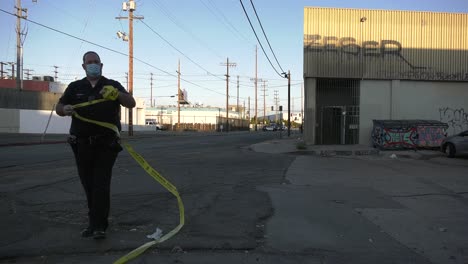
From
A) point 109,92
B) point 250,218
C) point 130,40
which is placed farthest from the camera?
point 130,40

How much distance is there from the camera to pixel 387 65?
2320 centimetres

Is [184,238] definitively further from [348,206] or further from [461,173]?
[461,173]

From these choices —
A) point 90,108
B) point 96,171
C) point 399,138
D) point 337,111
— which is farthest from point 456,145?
point 90,108

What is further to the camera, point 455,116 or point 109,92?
point 455,116

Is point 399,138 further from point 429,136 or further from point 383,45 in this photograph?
point 383,45

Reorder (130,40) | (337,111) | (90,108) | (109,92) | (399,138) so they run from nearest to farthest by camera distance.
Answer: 1. (109,92)
2. (90,108)
3. (399,138)
4. (337,111)
5. (130,40)

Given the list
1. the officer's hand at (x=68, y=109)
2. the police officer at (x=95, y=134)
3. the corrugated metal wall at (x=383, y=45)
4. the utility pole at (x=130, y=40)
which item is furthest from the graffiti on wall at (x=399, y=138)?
the utility pole at (x=130, y=40)

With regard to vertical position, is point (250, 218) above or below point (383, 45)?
below

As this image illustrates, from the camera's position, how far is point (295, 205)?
7406 mm

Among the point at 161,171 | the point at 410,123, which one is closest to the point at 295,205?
the point at 161,171

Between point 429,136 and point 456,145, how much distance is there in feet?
9.98

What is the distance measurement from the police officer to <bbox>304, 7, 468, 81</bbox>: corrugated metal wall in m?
18.6

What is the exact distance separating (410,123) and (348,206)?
48.8 feet

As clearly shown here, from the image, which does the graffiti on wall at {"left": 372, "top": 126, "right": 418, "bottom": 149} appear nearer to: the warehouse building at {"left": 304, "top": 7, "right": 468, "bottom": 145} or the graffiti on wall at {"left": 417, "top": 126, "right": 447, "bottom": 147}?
the graffiti on wall at {"left": 417, "top": 126, "right": 447, "bottom": 147}
